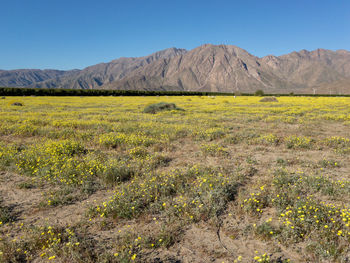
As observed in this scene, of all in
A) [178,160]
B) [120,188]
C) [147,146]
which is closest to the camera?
[120,188]

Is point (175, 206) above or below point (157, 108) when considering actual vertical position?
below

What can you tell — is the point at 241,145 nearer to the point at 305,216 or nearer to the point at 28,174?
the point at 305,216

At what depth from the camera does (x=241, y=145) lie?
10641mm

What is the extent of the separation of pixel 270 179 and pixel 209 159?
2623 mm

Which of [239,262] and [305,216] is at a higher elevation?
[305,216]

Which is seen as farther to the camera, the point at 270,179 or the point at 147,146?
the point at 147,146

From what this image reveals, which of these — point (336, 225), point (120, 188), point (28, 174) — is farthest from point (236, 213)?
point (28, 174)

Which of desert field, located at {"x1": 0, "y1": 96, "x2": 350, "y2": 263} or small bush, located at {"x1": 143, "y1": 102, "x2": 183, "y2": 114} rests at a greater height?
small bush, located at {"x1": 143, "y1": 102, "x2": 183, "y2": 114}

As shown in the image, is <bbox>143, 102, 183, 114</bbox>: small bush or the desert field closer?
the desert field

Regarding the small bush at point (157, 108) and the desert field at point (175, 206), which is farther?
the small bush at point (157, 108)

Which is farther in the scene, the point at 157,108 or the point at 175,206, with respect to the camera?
the point at 157,108

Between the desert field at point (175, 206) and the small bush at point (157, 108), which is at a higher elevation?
the small bush at point (157, 108)

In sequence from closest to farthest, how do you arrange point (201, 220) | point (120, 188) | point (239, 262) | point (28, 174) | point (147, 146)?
point (239, 262), point (201, 220), point (120, 188), point (28, 174), point (147, 146)

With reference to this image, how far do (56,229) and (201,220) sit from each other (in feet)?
9.78
